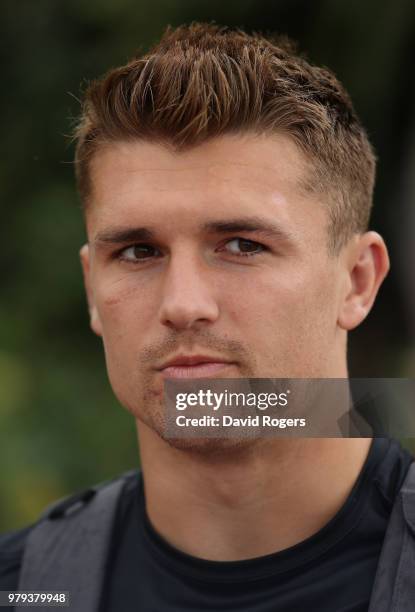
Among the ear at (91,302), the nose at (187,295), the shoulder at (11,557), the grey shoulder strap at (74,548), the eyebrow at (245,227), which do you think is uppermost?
the eyebrow at (245,227)

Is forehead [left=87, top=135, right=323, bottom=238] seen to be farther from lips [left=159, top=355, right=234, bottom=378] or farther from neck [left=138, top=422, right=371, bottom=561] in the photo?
neck [left=138, top=422, right=371, bottom=561]

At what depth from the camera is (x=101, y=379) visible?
6809mm

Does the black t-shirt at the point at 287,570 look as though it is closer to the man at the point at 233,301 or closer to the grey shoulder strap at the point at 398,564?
the man at the point at 233,301

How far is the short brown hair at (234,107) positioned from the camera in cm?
285

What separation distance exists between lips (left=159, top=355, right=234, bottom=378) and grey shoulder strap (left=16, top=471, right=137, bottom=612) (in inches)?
27.7

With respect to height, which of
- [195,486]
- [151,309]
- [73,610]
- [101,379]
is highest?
[151,309]

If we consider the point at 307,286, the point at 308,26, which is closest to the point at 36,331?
the point at 308,26

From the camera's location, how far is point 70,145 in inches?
273

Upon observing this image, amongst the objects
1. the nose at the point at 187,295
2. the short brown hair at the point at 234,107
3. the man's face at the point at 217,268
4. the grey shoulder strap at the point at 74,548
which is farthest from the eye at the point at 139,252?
the grey shoulder strap at the point at 74,548

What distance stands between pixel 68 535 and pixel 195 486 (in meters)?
0.48

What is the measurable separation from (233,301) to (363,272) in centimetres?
60

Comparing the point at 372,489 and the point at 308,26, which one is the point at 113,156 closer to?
the point at 372,489

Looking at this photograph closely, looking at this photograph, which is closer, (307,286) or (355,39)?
(307,286)

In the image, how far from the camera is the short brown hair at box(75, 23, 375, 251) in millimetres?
2854
